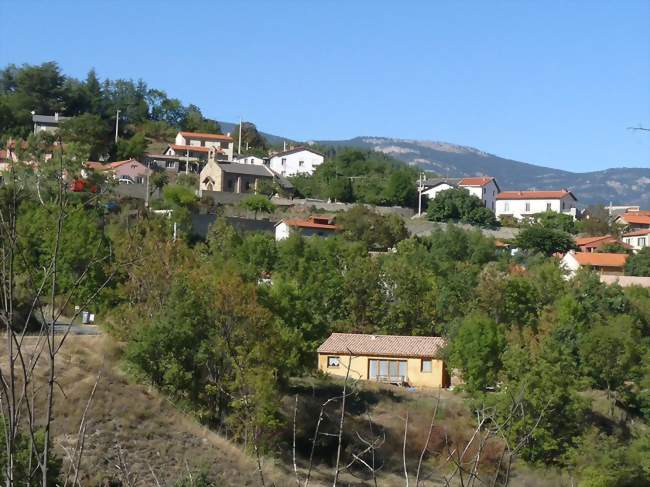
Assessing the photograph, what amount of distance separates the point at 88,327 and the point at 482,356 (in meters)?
11.7

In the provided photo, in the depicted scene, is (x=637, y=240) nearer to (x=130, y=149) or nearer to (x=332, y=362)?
(x=130, y=149)

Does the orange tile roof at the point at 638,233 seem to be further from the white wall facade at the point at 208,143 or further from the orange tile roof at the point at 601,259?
the white wall facade at the point at 208,143

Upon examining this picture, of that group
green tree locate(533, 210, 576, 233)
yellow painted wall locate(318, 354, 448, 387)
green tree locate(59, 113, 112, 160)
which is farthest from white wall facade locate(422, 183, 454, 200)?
yellow painted wall locate(318, 354, 448, 387)

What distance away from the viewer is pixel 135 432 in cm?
2166

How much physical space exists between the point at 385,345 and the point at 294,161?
35.4 meters

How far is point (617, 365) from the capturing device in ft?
93.2

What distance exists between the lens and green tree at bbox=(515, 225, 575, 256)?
46438 millimetres

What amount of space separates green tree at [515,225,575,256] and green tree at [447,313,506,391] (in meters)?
18.1

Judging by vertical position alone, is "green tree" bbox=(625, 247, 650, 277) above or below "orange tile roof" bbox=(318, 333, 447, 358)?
above

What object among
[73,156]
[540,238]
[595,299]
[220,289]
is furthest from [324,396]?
[540,238]

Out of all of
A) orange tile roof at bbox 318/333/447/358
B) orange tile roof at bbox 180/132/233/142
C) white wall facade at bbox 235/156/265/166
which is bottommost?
orange tile roof at bbox 318/333/447/358

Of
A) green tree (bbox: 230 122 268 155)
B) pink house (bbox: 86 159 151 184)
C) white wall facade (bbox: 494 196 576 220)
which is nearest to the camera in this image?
pink house (bbox: 86 159 151 184)

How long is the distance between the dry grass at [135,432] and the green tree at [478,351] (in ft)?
25.9

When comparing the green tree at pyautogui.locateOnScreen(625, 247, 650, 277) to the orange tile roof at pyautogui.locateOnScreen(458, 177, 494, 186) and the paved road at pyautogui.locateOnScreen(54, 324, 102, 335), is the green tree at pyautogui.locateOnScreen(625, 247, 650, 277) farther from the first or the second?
the paved road at pyautogui.locateOnScreen(54, 324, 102, 335)
